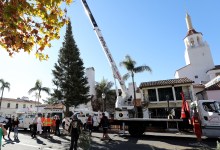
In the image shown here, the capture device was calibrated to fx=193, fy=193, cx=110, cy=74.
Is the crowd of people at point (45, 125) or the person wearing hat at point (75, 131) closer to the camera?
the person wearing hat at point (75, 131)

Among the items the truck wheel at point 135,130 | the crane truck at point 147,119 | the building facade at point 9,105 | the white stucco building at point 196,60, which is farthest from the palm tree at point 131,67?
the building facade at point 9,105

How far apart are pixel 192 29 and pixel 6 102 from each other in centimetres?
5779

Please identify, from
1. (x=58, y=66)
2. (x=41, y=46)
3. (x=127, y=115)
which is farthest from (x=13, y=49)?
(x=58, y=66)

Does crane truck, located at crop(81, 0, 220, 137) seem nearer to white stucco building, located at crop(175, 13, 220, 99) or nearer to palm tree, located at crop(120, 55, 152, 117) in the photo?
palm tree, located at crop(120, 55, 152, 117)

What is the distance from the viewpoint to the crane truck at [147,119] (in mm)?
11094

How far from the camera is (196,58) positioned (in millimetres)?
45219

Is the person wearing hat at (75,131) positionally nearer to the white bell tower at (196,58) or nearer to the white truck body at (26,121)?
the white truck body at (26,121)

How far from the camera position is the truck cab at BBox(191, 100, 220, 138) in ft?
35.7

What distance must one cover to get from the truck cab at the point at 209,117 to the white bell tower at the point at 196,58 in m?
34.3

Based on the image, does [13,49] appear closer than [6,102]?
Yes

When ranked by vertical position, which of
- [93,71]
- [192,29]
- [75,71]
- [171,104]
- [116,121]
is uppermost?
[192,29]

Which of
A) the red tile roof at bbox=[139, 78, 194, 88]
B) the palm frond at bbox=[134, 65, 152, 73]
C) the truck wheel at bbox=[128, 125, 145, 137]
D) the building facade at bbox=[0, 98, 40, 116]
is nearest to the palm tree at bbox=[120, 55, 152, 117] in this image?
the palm frond at bbox=[134, 65, 152, 73]

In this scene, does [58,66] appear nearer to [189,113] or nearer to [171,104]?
[171,104]

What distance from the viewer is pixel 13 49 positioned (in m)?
4.89
